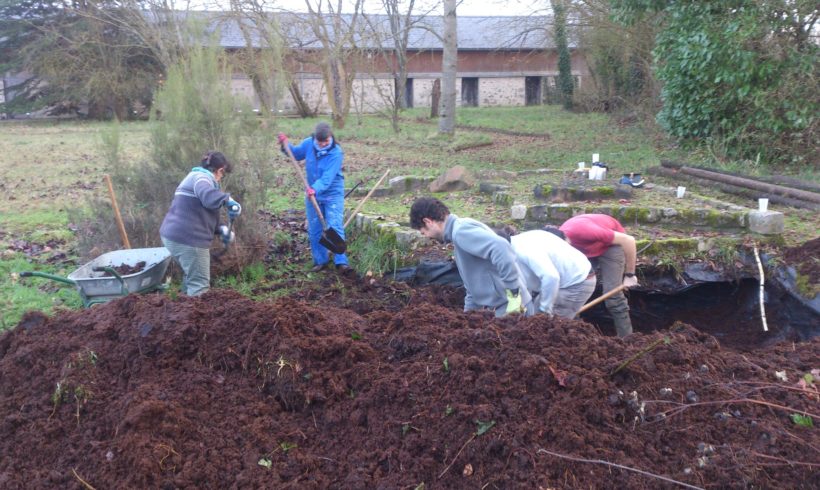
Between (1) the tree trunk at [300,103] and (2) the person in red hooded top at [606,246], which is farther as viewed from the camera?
(1) the tree trunk at [300,103]

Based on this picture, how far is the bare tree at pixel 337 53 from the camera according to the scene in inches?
813

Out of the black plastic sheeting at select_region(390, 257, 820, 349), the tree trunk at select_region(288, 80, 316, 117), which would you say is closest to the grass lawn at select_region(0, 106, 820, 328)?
the black plastic sheeting at select_region(390, 257, 820, 349)

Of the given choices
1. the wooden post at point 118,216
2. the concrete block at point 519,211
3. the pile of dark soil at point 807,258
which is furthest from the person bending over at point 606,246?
the wooden post at point 118,216

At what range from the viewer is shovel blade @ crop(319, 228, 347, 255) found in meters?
7.00

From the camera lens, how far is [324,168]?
23.9ft

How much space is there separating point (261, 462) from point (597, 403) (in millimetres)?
1674

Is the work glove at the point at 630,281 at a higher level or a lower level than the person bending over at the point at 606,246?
lower

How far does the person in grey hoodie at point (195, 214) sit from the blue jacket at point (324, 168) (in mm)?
1467

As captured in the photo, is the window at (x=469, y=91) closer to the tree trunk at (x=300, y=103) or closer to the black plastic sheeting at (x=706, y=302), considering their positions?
the tree trunk at (x=300, y=103)

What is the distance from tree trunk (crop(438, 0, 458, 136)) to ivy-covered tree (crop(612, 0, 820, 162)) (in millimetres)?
6060

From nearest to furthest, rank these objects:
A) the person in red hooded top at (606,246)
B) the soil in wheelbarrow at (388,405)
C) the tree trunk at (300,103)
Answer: the soil in wheelbarrow at (388,405) → the person in red hooded top at (606,246) → the tree trunk at (300,103)

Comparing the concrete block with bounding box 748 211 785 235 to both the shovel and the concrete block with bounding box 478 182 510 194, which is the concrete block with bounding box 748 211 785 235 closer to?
the concrete block with bounding box 478 182 510 194

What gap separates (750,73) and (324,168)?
7549 mm

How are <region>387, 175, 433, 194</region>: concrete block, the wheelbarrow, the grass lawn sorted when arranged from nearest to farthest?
the wheelbarrow < the grass lawn < <region>387, 175, 433, 194</region>: concrete block
